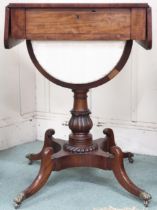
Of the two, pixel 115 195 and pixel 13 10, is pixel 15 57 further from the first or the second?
pixel 115 195

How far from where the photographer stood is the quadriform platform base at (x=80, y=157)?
1994 mm

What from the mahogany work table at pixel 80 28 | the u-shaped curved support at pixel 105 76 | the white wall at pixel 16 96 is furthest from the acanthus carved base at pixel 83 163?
the white wall at pixel 16 96

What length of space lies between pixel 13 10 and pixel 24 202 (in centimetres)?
95

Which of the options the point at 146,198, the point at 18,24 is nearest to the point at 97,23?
the point at 18,24

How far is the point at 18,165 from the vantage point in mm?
2568

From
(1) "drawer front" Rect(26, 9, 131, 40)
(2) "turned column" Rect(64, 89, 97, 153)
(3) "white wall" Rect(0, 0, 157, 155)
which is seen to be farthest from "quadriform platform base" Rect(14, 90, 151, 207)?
(3) "white wall" Rect(0, 0, 157, 155)

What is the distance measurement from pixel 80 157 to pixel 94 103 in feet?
2.79

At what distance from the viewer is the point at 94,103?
293 centimetres

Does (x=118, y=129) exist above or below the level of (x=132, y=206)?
above

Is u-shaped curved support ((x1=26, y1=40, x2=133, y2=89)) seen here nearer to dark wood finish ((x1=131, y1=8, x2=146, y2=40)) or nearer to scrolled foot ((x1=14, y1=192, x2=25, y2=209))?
dark wood finish ((x1=131, y1=8, x2=146, y2=40))

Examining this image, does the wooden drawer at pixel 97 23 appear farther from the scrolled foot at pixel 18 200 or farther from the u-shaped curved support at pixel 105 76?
the scrolled foot at pixel 18 200

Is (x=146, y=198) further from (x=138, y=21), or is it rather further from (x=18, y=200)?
(x=138, y=21)

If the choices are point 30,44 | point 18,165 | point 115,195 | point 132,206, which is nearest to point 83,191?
point 115,195

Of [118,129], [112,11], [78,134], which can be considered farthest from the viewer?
[118,129]
